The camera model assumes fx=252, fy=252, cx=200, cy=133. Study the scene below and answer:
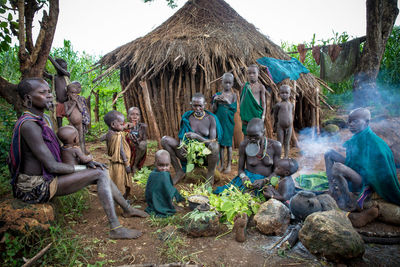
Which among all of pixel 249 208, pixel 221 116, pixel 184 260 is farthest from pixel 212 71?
pixel 184 260

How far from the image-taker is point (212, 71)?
20.4 ft

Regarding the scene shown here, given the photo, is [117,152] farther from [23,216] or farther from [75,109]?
[75,109]

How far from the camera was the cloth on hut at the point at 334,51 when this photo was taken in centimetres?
743

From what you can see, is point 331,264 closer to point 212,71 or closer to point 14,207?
point 14,207

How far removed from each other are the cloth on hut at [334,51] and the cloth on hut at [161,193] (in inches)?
266

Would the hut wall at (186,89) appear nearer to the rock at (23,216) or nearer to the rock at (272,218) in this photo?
the rock at (272,218)

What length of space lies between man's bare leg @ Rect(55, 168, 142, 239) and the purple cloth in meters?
0.20

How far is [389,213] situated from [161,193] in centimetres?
283

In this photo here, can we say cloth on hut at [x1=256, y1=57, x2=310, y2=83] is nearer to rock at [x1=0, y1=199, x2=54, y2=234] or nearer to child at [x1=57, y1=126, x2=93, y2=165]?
child at [x1=57, y1=126, x2=93, y2=165]

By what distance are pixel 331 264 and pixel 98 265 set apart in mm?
2144

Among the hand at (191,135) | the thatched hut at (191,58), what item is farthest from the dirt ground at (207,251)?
the thatched hut at (191,58)

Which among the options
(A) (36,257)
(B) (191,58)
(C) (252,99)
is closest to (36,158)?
(A) (36,257)

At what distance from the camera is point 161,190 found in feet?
11.0

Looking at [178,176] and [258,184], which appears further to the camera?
[178,176]
